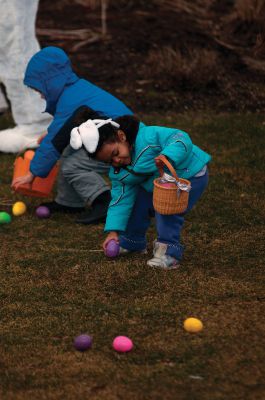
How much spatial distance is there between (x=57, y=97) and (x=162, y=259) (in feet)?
5.65

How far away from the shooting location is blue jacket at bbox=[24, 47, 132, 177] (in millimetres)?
5844

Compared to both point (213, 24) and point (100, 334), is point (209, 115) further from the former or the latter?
point (100, 334)

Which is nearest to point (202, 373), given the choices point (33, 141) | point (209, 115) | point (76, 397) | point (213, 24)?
point (76, 397)

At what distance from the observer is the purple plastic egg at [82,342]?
3.90 meters

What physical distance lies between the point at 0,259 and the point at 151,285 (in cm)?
113

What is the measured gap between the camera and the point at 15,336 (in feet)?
13.6

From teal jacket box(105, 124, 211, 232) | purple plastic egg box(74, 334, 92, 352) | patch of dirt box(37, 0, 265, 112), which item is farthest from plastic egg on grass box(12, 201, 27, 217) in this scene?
patch of dirt box(37, 0, 265, 112)

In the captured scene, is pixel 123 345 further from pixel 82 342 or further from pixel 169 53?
pixel 169 53

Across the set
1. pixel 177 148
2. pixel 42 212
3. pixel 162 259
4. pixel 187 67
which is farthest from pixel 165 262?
pixel 187 67

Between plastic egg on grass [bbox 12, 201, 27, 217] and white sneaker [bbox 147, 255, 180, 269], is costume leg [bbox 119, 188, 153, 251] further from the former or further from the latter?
plastic egg on grass [bbox 12, 201, 27, 217]

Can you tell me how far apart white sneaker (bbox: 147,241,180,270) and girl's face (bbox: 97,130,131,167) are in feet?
1.95

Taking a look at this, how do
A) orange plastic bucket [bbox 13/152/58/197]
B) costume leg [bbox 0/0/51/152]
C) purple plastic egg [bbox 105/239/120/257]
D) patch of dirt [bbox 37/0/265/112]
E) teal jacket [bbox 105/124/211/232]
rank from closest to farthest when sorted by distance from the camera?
1. teal jacket [bbox 105/124/211/232]
2. purple plastic egg [bbox 105/239/120/257]
3. orange plastic bucket [bbox 13/152/58/197]
4. costume leg [bbox 0/0/51/152]
5. patch of dirt [bbox 37/0/265/112]

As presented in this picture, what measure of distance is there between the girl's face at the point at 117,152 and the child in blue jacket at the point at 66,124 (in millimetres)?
1117

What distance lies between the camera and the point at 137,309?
4375 millimetres
